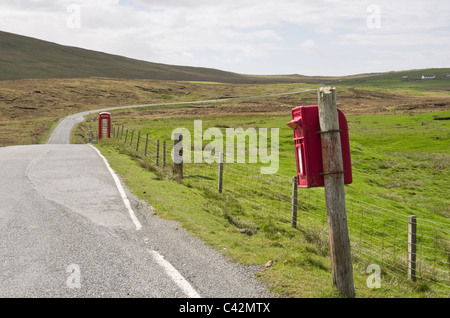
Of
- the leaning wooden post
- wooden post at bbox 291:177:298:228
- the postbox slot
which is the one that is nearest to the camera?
the leaning wooden post

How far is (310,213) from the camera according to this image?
1725 centimetres

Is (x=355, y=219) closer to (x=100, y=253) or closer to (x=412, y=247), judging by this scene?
(x=412, y=247)

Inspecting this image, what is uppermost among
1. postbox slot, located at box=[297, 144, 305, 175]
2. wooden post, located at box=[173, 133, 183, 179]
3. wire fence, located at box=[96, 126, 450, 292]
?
postbox slot, located at box=[297, 144, 305, 175]

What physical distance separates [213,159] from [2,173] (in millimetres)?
13667

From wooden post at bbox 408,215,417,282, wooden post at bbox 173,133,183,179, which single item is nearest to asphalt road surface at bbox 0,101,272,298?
wooden post at bbox 408,215,417,282

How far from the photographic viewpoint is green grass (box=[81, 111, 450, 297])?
763cm

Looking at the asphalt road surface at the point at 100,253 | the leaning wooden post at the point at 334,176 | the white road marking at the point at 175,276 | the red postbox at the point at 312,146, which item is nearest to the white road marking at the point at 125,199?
the asphalt road surface at the point at 100,253

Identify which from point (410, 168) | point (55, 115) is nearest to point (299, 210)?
point (410, 168)

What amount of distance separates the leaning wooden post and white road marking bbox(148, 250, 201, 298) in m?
2.07

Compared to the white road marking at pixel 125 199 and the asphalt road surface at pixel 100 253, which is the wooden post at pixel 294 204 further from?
the white road marking at pixel 125 199

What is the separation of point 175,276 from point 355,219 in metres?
12.2

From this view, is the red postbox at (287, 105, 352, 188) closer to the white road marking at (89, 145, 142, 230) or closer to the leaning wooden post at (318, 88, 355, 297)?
the leaning wooden post at (318, 88, 355, 297)

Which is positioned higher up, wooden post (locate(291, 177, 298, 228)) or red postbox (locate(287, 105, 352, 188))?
red postbox (locate(287, 105, 352, 188))
